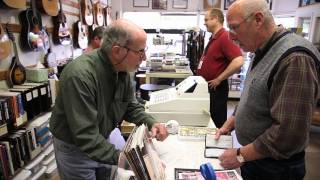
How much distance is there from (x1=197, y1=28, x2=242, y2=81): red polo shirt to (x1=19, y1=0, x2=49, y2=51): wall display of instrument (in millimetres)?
1781

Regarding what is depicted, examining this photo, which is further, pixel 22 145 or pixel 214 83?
pixel 214 83

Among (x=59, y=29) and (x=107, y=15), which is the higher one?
(x=107, y=15)

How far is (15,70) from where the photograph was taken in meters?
2.46

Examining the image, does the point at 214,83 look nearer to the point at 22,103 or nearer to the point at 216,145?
the point at 216,145

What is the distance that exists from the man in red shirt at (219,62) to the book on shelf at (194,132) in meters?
1.04

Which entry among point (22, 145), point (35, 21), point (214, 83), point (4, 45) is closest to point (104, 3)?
point (35, 21)

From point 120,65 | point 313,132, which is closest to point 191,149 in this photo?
point 120,65

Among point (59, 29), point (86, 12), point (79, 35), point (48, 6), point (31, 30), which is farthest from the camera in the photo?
point (86, 12)

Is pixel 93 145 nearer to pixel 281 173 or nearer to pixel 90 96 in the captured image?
pixel 90 96

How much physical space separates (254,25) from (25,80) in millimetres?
2271

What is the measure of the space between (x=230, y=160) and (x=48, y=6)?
105 inches

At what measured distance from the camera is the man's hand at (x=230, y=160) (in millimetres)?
1251

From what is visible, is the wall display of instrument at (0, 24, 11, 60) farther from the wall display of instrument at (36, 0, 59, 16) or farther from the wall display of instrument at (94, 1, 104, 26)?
the wall display of instrument at (94, 1, 104, 26)

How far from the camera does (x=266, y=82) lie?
116cm
